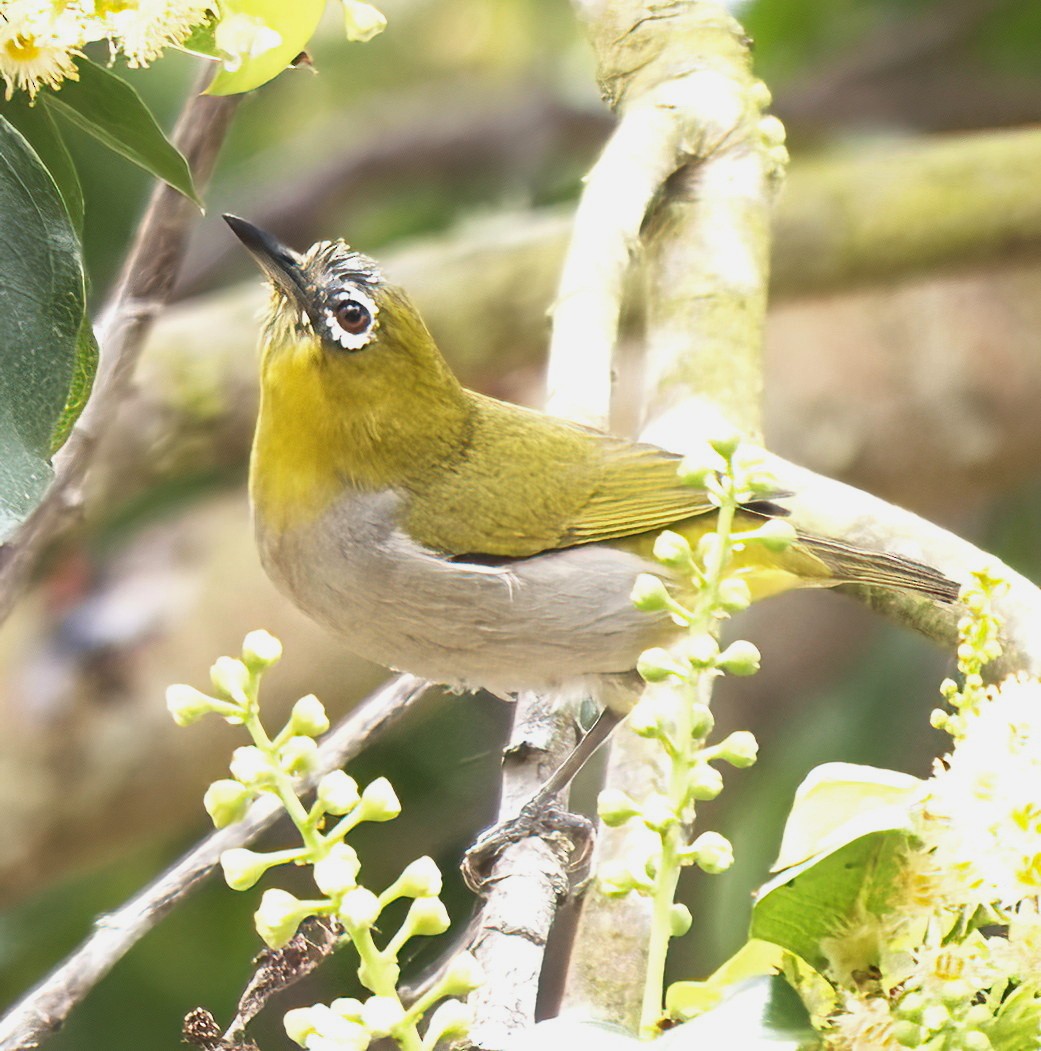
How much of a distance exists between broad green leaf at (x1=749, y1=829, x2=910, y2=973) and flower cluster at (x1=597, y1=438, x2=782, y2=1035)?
0.09 m

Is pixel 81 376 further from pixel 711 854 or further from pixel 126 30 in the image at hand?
pixel 711 854

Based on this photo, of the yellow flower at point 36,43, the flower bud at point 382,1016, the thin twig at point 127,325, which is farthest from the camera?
the thin twig at point 127,325

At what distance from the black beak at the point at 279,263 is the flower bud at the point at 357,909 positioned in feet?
6.15

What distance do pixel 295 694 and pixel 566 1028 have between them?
3.59 metres

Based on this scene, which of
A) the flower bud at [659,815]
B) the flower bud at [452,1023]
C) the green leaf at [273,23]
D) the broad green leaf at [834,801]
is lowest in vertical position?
the flower bud at [452,1023]

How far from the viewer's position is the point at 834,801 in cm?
144

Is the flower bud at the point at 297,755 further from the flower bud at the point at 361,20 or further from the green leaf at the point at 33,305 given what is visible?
the flower bud at the point at 361,20

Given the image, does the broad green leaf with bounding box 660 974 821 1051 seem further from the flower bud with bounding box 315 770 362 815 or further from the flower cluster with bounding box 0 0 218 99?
the flower cluster with bounding box 0 0 218 99

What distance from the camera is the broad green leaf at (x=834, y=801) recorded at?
1421 mm

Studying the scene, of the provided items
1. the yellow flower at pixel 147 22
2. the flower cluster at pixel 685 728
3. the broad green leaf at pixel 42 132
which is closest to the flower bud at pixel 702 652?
the flower cluster at pixel 685 728

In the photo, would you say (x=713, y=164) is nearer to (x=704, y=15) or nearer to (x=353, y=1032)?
(x=704, y=15)

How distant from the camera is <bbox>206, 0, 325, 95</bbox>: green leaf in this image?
5.68 ft

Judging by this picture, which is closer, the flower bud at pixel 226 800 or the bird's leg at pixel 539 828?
the flower bud at pixel 226 800

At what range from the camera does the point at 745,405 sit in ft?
10.7
